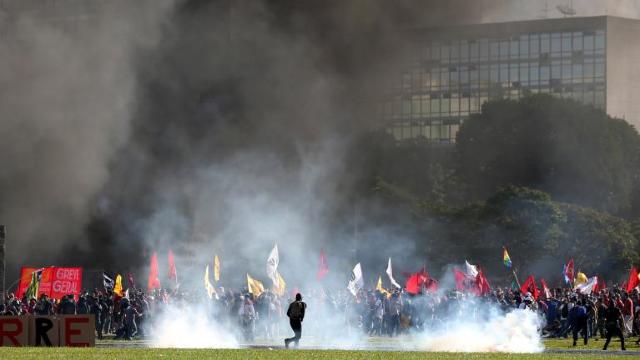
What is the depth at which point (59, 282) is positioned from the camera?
51.6m

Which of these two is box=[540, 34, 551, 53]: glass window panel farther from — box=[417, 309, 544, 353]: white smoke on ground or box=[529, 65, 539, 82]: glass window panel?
box=[417, 309, 544, 353]: white smoke on ground

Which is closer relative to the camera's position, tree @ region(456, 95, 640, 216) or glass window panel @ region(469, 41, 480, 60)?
tree @ region(456, 95, 640, 216)

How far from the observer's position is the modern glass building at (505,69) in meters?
132

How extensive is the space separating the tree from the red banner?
50890mm

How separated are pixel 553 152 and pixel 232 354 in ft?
229

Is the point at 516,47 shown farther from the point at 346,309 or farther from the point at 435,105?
the point at 346,309

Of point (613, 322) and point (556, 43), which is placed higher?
Answer: point (556, 43)

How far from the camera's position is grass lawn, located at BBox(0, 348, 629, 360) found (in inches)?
1208

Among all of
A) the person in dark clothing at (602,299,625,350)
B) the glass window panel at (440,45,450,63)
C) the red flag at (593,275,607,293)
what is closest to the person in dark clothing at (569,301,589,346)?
the person in dark clothing at (602,299,625,350)

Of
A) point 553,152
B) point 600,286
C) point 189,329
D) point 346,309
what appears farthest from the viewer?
point 553,152

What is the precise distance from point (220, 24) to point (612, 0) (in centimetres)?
7896

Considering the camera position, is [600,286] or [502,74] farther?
[502,74]

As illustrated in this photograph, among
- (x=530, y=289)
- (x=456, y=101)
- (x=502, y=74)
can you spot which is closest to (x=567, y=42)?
(x=502, y=74)

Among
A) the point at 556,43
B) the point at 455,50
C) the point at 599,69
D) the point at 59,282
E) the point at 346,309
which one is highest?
the point at 556,43
